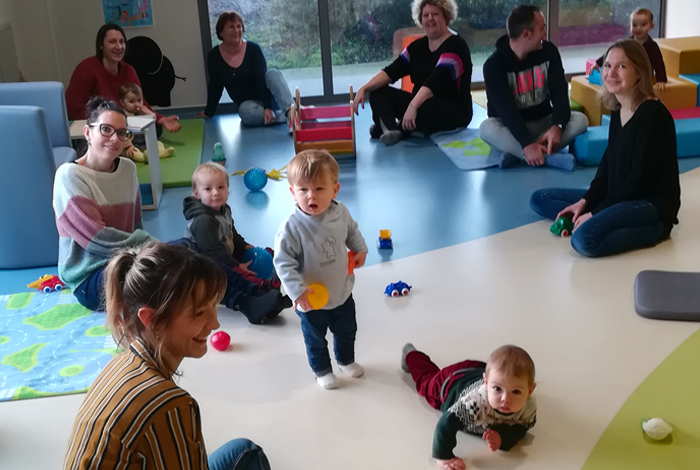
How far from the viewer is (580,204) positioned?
14.2ft

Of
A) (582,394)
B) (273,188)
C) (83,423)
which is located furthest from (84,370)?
(273,188)

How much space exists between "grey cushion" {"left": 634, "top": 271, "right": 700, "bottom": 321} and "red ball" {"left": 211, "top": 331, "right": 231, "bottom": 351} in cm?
177

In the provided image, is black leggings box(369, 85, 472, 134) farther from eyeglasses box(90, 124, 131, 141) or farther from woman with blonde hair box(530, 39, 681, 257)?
eyeglasses box(90, 124, 131, 141)

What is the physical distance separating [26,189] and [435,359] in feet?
7.90

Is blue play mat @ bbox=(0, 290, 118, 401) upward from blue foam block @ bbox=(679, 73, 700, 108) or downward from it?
downward

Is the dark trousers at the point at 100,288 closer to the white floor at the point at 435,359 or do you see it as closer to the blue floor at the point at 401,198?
the white floor at the point at 435,359

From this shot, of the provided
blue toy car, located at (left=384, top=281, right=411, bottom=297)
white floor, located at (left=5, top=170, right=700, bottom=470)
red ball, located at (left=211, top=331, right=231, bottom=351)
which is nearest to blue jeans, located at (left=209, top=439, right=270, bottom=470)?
white floor, located at (left=5, top=170, right=700, bottom=470)

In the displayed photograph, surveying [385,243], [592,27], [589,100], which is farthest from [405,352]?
[592,27]

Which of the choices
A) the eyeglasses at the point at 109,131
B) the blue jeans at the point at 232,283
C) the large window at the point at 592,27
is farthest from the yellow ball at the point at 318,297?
the large window at the point at 592,27

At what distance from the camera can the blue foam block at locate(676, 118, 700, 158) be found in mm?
5578

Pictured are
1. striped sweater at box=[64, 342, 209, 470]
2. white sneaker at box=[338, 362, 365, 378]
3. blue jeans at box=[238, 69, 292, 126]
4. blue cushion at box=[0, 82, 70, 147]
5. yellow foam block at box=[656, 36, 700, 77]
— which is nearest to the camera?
striped sweater at box=[64, 342, 209, 470]

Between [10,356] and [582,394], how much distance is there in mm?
2336

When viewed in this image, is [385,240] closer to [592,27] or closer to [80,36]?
[80,36]

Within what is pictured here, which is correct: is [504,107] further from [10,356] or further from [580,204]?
[10,356]
